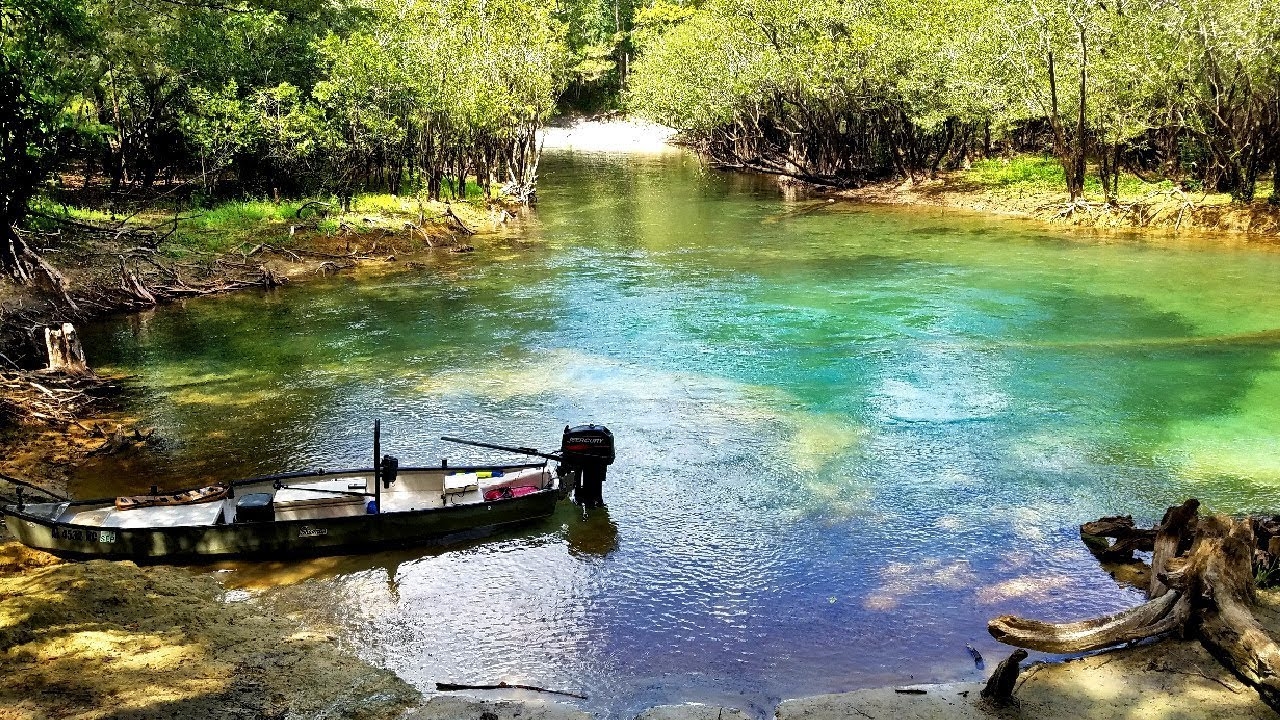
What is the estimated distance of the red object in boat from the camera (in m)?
15.0

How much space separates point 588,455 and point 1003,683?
7229 millimetres

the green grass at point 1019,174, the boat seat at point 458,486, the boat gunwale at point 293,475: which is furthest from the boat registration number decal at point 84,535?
the green grass at point 1019,174

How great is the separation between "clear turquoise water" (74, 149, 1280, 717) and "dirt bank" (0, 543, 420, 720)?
1.00 metres

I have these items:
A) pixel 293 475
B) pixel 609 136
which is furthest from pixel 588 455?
pixel 609 136

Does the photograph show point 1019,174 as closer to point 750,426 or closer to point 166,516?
point 750,426

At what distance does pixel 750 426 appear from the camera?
63.1 ft

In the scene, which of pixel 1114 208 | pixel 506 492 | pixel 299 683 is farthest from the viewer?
pixel 1114 208

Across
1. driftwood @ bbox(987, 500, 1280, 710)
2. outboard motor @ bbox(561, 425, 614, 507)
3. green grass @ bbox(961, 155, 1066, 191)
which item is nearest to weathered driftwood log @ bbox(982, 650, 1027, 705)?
driftwood @ bbox(987, 500, 1280, 710)

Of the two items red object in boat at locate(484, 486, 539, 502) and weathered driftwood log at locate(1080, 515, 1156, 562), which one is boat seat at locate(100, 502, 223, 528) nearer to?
red object in boat at locate(484, 486, 539, 502)

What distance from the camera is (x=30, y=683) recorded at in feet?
28.9

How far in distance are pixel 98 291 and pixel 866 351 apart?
67.2 feet

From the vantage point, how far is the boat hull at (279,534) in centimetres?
1295

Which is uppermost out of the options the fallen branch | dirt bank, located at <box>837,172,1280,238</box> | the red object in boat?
dirt bank, located at <box>837,172,1280,238</box>

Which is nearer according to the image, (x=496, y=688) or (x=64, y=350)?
(x=496, y=688)
